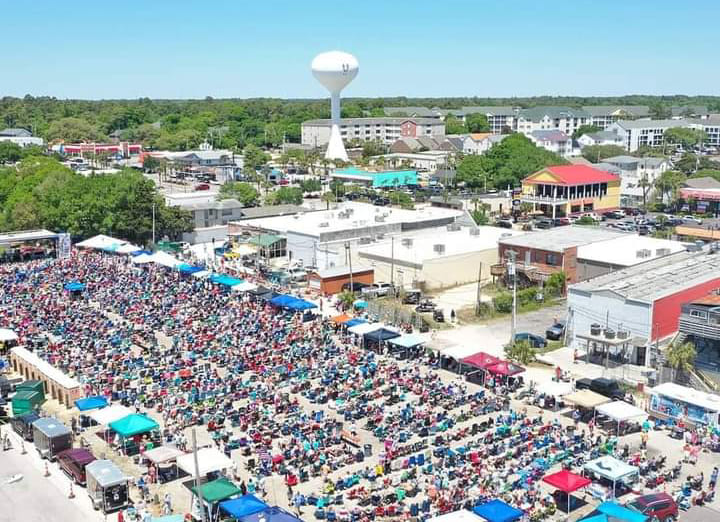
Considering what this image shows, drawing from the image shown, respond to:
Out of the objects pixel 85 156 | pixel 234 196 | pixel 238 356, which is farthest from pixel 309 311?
pixel 85 156

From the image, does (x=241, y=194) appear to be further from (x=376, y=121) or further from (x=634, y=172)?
(x=376, y=121)

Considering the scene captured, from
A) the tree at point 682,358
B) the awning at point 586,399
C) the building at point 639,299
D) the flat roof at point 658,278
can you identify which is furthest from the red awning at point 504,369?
the flat roof at point 658,278

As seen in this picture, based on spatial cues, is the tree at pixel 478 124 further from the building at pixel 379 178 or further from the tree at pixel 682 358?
the tree at pixel 682 358

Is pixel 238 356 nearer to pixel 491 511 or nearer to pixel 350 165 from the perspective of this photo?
pixel 491 511

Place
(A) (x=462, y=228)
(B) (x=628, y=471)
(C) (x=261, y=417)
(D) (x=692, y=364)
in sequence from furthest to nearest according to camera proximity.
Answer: (A) (x=462, y=228) → (D) (x=692, y=364) → (C) (x=261, y=417) → (B) (x=628, y=471)

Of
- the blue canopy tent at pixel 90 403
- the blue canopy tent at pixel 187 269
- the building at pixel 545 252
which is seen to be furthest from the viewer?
the blue canopy tent at pixel 187 269
